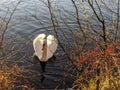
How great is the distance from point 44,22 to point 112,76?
1153cm

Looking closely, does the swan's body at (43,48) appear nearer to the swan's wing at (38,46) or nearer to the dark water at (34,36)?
the swan's wing at (38,46)

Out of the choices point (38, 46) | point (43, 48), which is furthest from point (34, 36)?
point (43, 48)

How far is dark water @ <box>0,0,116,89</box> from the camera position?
14.4 metres

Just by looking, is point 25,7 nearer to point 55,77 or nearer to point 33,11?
point 33,11

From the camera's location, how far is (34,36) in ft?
62.4

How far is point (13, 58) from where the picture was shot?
52.1 ft

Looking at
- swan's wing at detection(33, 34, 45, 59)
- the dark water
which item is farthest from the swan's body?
the dark water

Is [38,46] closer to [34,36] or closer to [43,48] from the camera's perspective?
[43,48]

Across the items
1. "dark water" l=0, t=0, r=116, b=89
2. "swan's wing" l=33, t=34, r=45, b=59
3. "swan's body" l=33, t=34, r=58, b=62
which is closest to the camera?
"dark water" l=0, t=0, r=116, b=89

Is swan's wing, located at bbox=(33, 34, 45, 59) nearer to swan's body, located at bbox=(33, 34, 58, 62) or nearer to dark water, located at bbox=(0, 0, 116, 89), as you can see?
swan's body, located at bbox=(33, 34, 58, 62)

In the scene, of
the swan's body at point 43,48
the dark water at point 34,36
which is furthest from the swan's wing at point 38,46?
the dark water at point 34,36

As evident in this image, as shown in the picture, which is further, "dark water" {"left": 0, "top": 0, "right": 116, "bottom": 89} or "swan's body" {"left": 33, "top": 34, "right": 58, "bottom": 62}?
"swan's body" {"left": 33, "top": 34, "right": 58, "bottom": 62}

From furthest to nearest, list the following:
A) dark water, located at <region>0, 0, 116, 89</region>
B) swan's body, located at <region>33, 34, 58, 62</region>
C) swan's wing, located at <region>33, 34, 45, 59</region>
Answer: swan's wing, located at <region>33, 34, 45, 59</region> < swan's body, located at <region>33, 34, 58, 62</region> < dark water, located at <region>0, 0, 116, 89</region>

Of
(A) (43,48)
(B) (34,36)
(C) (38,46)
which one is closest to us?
(A) (43,48)
